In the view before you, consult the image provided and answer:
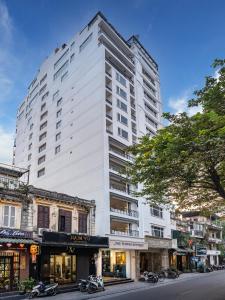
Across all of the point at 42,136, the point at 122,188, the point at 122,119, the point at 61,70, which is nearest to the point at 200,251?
the point at 122,188

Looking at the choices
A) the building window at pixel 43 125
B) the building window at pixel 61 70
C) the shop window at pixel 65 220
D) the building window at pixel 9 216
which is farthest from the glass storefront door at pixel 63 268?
the building window at pixel 61 70

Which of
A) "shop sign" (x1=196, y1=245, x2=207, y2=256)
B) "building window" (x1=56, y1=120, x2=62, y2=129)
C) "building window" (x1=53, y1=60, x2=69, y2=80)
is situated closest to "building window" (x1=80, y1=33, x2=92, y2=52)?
"building window" (x1=53, y1=60, x2=69, y2=80)

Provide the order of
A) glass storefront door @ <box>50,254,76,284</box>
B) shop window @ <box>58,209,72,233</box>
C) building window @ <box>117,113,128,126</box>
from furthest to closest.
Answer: building window @ <box>117,113,128,126</box>, shop window @ <box>58,209,72,233</box>, glass storefront door @ <box>50,254,76,284</box>

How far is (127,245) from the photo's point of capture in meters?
32.0

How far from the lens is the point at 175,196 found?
1877 centimetres

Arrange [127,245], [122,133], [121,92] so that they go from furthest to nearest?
[121,92] → [122,133] → [127,245]

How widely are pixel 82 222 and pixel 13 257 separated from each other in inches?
321

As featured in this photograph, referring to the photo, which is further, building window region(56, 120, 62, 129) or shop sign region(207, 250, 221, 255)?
shop sign region(207, 250, 221, 255)

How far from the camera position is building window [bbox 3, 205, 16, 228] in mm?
22506

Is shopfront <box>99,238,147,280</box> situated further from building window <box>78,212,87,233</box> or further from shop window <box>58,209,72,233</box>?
shop window <box>58,209,72,233</box>

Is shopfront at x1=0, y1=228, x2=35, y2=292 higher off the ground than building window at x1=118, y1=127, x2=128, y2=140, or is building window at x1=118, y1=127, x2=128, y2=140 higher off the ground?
building window at x1=118, y1=127, x2=128, y2=140

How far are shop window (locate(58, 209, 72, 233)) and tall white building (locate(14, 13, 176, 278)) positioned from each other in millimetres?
3891

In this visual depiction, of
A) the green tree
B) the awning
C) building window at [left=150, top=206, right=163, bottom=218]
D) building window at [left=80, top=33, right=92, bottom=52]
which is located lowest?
the awning

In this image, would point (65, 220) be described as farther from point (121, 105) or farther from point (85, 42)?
point (85, 42)
